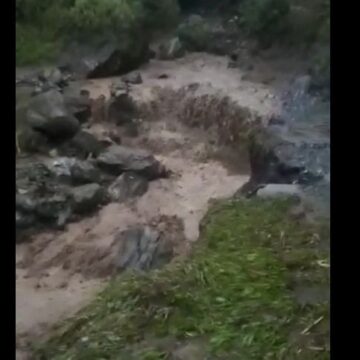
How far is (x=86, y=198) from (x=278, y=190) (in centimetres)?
33

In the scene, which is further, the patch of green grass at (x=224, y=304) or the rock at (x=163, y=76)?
the rock at (x=163, y=76)

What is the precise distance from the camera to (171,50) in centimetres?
124

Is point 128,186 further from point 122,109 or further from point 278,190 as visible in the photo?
point 278,190

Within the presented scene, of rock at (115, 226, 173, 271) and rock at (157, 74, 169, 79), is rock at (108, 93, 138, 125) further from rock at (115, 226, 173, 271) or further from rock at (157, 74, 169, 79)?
rock at (115, 226, 173, 271)

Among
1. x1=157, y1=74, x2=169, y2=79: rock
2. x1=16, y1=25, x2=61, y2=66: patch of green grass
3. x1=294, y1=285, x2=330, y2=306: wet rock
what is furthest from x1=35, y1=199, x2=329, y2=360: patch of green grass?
x1=16, y1=25, x2=61, y2=66: patch of green grass

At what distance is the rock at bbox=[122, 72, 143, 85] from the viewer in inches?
47.8

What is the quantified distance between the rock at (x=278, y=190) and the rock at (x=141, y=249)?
0.19 meters

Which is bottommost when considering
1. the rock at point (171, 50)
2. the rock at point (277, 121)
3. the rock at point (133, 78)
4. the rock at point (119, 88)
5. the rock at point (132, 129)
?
the rock at point (132, 129)

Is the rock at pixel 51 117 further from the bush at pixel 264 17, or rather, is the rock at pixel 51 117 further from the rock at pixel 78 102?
the bush at pixel 264 17

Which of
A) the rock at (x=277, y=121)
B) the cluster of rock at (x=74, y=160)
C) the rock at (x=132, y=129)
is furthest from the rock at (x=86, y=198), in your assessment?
the rock at (x=277, y=121)

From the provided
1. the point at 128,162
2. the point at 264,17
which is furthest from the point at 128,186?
the point at 264,17

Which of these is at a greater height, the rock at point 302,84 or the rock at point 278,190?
the rock at point 302,84

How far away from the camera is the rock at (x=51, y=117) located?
1.15m

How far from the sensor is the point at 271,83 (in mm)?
1230
